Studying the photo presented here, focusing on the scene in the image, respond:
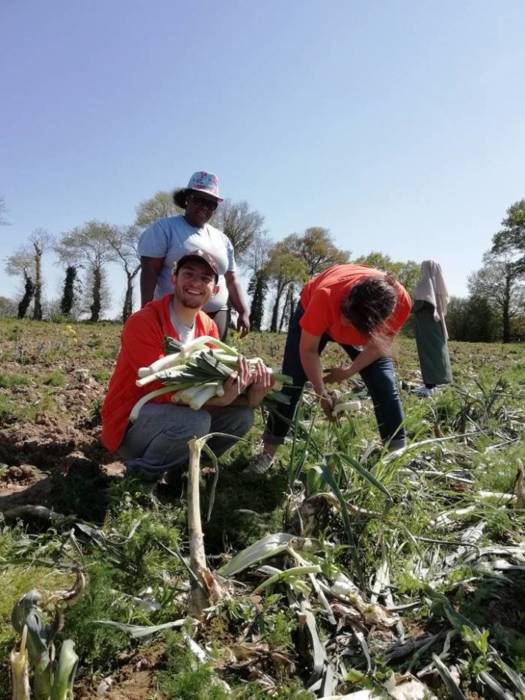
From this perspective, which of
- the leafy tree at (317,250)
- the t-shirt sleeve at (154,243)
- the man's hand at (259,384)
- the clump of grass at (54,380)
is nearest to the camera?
the man's hand at (259,384)

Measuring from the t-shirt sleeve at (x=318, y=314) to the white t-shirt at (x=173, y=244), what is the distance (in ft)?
3.30

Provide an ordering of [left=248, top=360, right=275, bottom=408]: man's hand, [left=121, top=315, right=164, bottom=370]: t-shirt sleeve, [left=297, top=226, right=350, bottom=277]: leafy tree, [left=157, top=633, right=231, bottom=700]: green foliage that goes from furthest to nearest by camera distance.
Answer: [left=297, top=226, right=350, bottom=277]: leafy tree < [left=248, top=360, right=275, bottom=408]: man's hand < [left=121, top=315, right=164, bottom=370]: t-shirt sleeve < [left=157, top=633, right=231, bottom=700]: green foliage

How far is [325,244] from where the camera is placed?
153ft

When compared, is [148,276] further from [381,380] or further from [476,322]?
[476,322]

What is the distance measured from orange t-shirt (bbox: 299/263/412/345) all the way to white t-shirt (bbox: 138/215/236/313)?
1010mm

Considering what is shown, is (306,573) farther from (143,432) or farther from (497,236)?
(497,236)

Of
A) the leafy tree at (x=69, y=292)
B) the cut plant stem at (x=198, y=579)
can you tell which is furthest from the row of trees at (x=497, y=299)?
the cut plant stem at (x=198, y=579)

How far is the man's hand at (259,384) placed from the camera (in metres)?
3.03

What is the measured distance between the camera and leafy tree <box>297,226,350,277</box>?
46.7 meters

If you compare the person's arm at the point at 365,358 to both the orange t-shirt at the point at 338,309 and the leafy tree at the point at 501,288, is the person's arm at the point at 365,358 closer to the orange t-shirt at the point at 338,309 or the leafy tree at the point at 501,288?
the orange t-shirt at the point at 338,309

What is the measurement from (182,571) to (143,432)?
98 centimetres

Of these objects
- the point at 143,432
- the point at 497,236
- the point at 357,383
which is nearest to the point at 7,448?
the point at 143,432

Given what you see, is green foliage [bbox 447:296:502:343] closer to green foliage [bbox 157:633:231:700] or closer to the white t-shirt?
the white t-shirt

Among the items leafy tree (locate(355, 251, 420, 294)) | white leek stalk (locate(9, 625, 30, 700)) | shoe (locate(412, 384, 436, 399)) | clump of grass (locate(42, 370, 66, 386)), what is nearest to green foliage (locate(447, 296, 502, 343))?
leafy tree (locate(355, 251, 420, 294))
